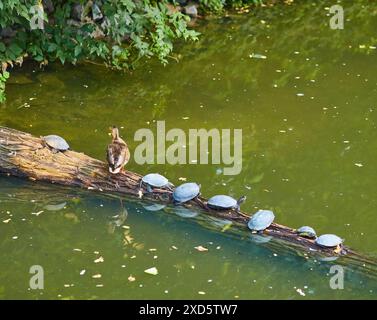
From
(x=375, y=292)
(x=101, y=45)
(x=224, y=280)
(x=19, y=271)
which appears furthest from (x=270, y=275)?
Answer: (x=101, y=45)

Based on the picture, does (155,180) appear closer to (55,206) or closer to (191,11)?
(55,206)

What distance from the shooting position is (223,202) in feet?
20.0

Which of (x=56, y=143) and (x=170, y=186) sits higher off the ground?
(x=56, y=143)

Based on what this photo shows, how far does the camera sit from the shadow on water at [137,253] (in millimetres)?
5430

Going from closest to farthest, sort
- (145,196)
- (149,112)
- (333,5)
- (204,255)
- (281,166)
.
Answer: (204,255) < (145,196) < (281,166) < (149,112) < (333,5)

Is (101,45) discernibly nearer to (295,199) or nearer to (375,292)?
(295,199)

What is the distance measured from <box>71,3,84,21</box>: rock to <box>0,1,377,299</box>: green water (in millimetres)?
678

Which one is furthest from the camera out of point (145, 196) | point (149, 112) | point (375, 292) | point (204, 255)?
point (149, 112)

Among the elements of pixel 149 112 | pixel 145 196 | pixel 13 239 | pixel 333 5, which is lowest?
pixel 13 239

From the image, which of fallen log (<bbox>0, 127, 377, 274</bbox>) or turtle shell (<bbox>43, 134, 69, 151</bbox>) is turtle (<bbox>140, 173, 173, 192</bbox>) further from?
turtle shell (<bbox>43, 134, 69, 151</bbox>)

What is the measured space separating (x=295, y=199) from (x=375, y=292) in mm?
1432

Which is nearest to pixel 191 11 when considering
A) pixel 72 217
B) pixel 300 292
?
pixel 72 217

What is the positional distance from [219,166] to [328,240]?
1.72m

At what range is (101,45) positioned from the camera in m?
8.52
